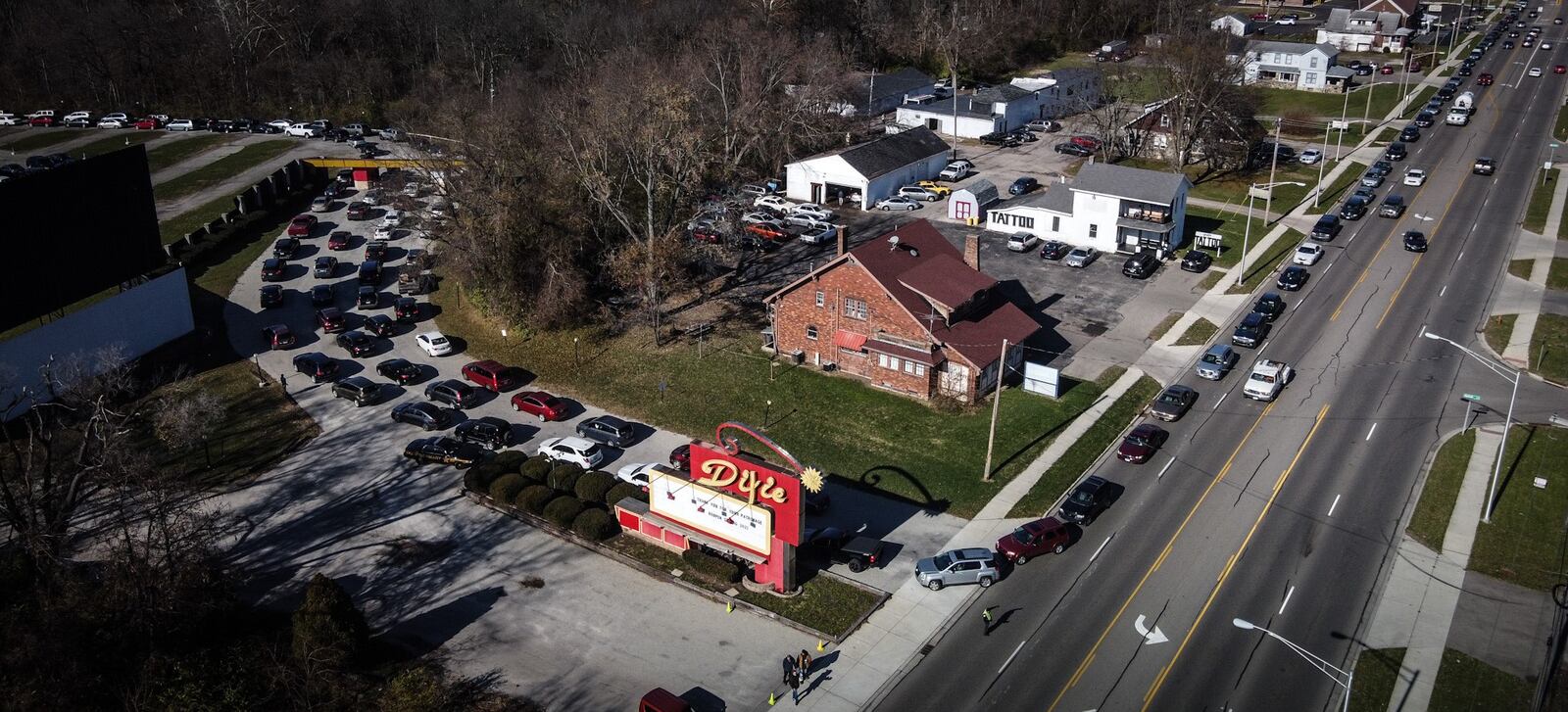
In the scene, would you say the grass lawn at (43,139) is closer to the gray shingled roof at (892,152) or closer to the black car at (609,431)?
the gray shingled roof at (892,152)


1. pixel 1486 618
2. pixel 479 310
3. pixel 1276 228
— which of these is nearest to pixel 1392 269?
pixel 1276 228

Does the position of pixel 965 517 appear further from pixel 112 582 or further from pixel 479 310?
pixel 479 310

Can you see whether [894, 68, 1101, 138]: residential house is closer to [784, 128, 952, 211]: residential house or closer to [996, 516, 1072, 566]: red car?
[784, 128, 952, 211]: residential house

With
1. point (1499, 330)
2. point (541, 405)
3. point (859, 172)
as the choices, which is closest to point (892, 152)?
point (859, 172)

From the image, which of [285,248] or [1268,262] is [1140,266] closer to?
[1268,262]

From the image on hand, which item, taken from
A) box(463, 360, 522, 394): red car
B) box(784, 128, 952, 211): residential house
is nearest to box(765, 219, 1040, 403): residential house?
box(463, 360, 522, 394): red car
